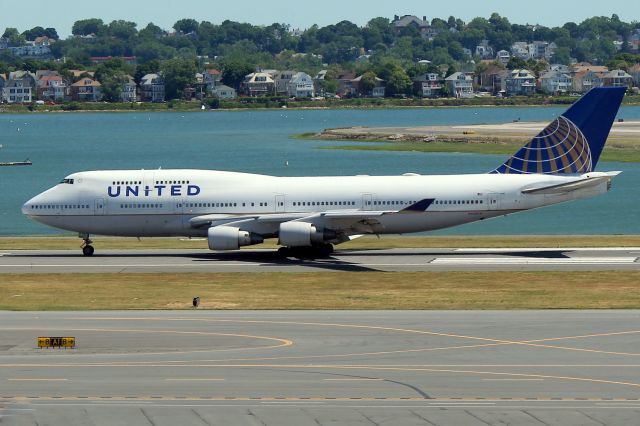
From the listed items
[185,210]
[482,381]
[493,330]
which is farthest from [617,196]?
[482,381]

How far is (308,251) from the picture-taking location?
66625mm

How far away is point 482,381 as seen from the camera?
35.8 m

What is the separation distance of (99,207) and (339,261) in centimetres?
1320

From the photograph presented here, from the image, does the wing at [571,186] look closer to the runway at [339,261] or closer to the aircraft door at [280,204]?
the runway at [339,261]

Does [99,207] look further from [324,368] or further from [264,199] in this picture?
[324,368]

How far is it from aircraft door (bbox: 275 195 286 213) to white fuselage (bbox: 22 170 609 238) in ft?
0.17

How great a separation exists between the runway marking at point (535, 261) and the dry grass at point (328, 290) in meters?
3.90

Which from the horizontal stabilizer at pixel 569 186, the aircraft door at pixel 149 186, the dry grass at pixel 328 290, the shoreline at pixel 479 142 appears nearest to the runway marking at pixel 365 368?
the dry grass at pixel 328 290

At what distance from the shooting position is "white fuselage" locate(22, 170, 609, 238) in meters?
65.7

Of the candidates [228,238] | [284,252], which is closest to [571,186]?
[284,252]

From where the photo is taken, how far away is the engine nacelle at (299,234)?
209ft

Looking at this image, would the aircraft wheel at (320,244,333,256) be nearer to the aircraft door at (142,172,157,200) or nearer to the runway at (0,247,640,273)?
the runway at (0,247,640,273)

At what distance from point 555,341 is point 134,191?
31866mm

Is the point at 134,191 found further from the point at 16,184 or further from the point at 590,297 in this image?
the point at 16,184
